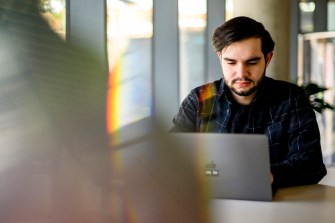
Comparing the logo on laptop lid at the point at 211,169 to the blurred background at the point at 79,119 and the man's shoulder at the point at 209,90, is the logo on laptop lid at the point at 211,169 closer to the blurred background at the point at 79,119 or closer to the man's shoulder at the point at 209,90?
the blurred background at the point at 79,119

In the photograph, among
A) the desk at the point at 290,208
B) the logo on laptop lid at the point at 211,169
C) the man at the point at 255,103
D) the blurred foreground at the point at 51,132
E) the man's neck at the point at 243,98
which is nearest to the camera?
the blurred foreground at the point at 51,132

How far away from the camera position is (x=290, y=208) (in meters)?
1.19

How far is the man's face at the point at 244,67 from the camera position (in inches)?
69.7

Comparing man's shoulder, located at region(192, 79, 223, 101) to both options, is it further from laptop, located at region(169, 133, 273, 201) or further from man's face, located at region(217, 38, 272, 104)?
laptop, located at region(169, 133, 273, 201)

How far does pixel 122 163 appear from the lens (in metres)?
0.27

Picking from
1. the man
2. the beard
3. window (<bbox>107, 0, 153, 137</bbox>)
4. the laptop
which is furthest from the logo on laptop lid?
the beard

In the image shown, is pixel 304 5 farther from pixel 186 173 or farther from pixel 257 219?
pixel 186 173

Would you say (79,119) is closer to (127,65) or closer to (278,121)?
(127,65)

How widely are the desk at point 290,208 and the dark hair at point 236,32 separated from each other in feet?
1.93

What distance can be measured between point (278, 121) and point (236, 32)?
0.36 m

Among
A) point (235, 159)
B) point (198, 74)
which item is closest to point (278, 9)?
point (198, 74)

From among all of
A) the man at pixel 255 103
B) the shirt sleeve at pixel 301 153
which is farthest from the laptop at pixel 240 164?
the man at pixel 255 103

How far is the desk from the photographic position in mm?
1062

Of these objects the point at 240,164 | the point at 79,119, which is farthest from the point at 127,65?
the point at 240,164
